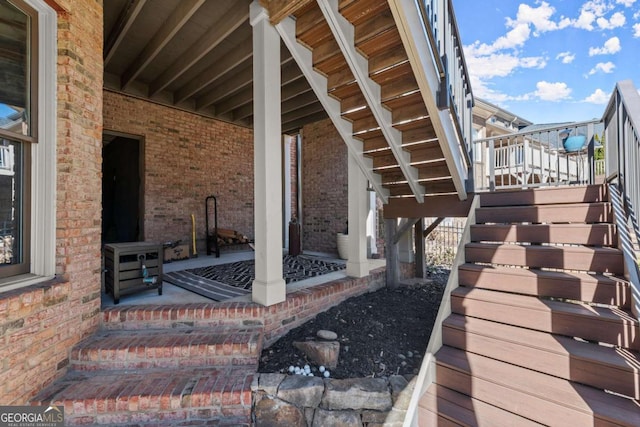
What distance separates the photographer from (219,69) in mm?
4465

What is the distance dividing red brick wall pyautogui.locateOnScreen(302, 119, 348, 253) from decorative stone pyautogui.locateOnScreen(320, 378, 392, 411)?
3872 millimetres

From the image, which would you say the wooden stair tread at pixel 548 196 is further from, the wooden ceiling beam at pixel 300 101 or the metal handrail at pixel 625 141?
the wooden ceiling beam at pixel 300 101

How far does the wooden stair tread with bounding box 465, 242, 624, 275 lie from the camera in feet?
6.48

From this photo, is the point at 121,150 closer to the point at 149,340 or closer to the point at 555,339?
the point at 149,340

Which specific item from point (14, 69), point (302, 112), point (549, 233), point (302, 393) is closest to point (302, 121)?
point (302, 112)

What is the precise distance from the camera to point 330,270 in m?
4.27

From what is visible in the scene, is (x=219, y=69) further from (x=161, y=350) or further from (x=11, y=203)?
(x=161, y=350)

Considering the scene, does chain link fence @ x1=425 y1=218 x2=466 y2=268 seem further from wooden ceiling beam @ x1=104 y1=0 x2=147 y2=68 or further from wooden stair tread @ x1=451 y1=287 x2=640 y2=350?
wooden ceiling beam @ x1=104 y1=0 x2=147 y2=68

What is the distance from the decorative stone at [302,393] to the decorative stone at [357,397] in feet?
0.18

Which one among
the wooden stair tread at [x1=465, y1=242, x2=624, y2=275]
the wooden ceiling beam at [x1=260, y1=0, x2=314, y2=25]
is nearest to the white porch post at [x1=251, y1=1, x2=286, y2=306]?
the wooden ceiling beam at [x1=260, y1=0, x2=314, y2=25]

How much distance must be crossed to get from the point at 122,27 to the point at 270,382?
459 centimetres

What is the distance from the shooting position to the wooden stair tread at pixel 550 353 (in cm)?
150

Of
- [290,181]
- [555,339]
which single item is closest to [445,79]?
[555,339]

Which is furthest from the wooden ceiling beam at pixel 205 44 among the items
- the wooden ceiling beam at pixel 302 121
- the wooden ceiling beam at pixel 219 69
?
the wooden ceiling beam at pixel 302 121
